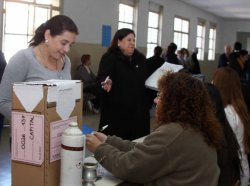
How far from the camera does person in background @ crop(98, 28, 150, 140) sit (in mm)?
3127

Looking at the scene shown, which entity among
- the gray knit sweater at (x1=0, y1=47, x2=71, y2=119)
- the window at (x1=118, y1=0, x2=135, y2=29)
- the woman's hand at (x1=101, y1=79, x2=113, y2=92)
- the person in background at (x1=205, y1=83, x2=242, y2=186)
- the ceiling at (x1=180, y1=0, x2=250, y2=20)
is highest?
the ceiling at (x1=180, y1=0, x2=250, y2=20)

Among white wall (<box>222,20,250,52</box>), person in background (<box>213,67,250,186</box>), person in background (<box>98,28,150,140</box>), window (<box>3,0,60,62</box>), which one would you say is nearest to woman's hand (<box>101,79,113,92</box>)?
person in background (<box>98,28,150,140</box>)

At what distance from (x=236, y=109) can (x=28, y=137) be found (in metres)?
1.61

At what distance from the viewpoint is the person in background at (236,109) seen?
2.61 metres

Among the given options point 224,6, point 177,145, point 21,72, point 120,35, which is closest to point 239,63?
point 120,35

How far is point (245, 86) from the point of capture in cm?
374

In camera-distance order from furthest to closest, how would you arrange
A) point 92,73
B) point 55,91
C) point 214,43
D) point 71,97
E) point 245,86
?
point 214,43 < point 92,73 < point 245,86 < point 71,97 < point 55,91

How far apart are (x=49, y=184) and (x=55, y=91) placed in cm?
35

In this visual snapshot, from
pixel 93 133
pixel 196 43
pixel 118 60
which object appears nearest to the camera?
pixel 93 133

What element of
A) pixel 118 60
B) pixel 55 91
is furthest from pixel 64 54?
pixel 118 60

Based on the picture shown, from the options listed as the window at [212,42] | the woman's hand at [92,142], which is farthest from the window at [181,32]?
the woman's hand at [92,142]

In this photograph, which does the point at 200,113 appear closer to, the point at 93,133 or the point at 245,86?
the point at 93,133

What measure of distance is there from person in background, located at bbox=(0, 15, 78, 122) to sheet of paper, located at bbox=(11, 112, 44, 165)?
38 cm

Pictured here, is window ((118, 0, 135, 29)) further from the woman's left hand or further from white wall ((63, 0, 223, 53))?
the woman's left hand
